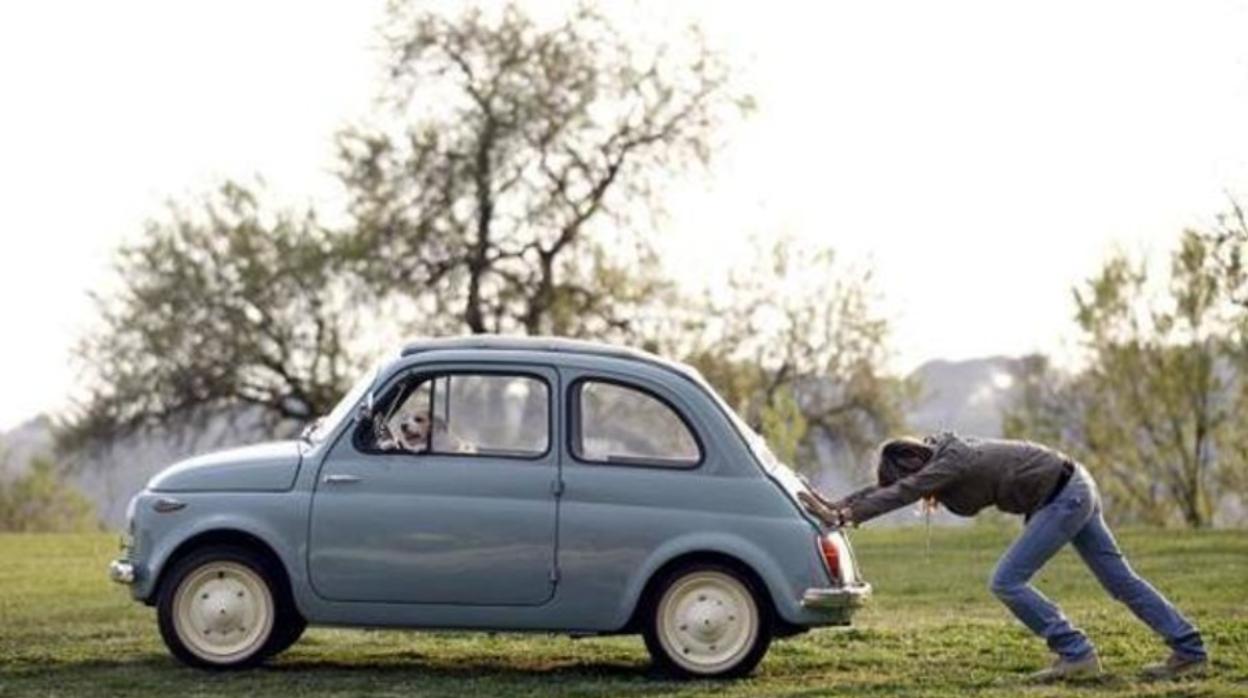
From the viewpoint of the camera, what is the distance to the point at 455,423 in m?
15.3

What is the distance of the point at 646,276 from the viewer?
54.6 m

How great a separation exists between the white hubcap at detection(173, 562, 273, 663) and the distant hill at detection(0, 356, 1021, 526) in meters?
34.0

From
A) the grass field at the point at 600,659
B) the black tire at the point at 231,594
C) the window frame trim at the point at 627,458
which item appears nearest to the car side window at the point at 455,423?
the window frame trim at the point at 627,458

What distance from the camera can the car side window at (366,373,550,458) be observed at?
15195 mm

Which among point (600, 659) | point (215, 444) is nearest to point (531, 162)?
point (215, 444)

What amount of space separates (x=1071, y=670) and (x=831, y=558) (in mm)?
1501

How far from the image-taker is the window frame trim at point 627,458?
15125mm

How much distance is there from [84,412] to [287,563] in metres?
44.7

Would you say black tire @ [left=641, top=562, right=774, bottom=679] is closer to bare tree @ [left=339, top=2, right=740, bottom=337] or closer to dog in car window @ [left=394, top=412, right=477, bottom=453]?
dog in car window @ [left=394, top=412, right=477, bottom=453]

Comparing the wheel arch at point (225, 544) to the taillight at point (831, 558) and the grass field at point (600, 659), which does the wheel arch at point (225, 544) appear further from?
the taillight at point (831, 558)

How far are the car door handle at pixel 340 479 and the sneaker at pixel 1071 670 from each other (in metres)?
4.06

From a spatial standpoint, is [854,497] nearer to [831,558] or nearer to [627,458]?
[831,558]

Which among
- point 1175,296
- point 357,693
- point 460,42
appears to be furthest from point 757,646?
point 1175,296

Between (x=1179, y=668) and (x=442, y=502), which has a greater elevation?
(x=442, y=502)
